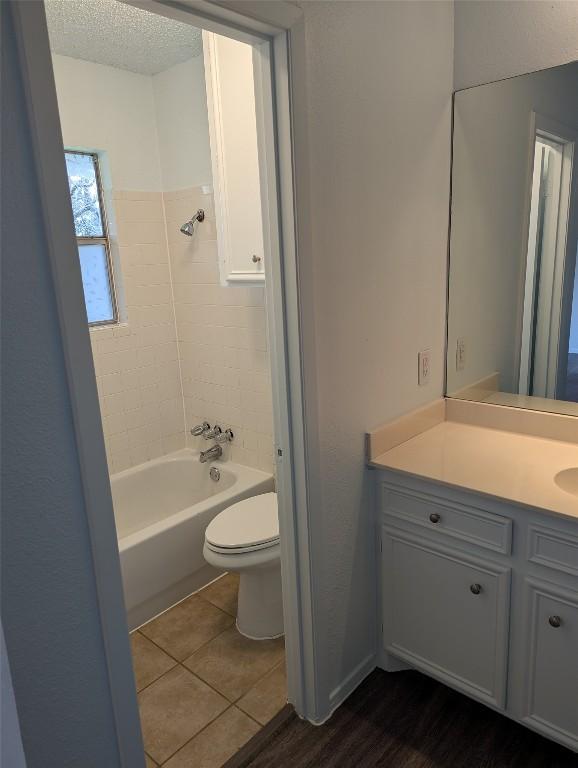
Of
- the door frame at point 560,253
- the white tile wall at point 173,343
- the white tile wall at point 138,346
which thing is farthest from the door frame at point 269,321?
the white tile wall at point 138,346

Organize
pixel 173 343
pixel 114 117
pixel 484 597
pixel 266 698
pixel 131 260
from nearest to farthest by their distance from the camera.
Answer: pixel 484 597 < pixel 266 698 < pixel 114 117 < pixel 131 260 < pixel 173 343

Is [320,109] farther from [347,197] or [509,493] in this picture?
[509,493]

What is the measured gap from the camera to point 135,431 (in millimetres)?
3145

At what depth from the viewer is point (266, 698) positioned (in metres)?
1.98

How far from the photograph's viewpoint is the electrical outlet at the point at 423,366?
2076 millimetres

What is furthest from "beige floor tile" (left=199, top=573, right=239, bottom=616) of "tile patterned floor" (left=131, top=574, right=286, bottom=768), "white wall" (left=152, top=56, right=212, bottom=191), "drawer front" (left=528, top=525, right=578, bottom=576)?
"white wall" (left=152, top=56, right=212, bottom=191)

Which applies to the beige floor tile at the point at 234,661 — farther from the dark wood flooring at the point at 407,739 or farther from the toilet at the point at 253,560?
the dark wood flooring at the point at 407,739

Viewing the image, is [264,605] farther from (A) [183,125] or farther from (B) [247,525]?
(A) [183,125]

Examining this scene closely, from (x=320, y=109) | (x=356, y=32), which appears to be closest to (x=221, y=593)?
(x=320, y=109)

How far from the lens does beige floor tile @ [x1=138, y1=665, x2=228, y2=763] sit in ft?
6.04

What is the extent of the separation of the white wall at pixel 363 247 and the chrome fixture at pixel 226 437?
4.30 feet

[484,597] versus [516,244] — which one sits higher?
[516,244]

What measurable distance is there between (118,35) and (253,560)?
2304 mm

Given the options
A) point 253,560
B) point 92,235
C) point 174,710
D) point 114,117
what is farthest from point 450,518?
point 114,117
